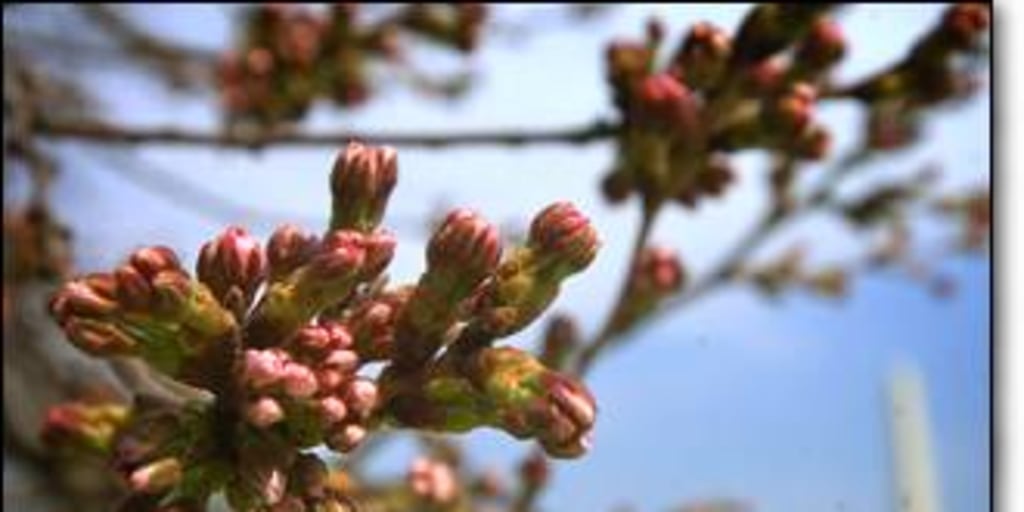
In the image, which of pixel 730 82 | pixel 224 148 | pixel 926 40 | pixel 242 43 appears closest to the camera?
pixel 730 82

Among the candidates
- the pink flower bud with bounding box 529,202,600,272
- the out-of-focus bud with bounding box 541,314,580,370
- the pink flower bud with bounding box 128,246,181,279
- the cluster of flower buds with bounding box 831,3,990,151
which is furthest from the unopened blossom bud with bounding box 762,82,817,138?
the pink flower bud with bounding box 128,246,181,279

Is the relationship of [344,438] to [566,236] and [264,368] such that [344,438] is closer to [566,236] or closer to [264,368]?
[264,368]

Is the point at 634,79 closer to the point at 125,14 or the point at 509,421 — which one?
the point at 509,421

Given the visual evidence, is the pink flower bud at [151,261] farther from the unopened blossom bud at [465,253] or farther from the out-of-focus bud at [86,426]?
the out-of-focus bud at [86,426]

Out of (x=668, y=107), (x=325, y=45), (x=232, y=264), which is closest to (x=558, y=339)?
(x=668, y=107)

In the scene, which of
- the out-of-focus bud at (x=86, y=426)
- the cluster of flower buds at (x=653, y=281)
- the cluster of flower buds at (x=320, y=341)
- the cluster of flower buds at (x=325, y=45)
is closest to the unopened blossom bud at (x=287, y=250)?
the cluster of flower buds at (x=320, y=341)

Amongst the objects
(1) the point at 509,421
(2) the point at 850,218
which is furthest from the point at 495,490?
(1) the point at 509,421
